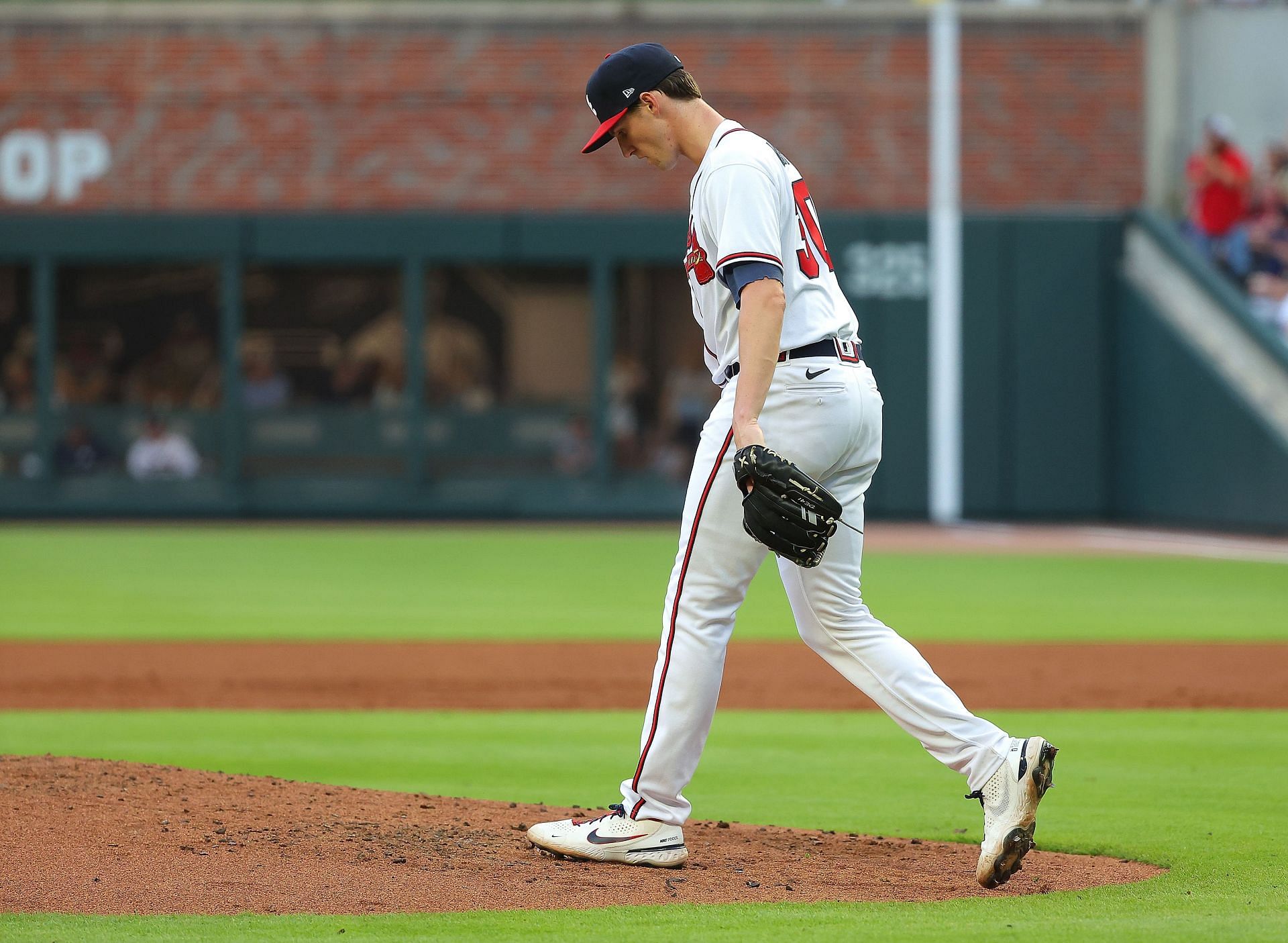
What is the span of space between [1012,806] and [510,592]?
28.0 ft

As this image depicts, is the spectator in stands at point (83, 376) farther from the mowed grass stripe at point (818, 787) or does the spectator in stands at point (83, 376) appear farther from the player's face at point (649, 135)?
the player's face at point (649, 135)

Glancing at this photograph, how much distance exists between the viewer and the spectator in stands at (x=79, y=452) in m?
19.7

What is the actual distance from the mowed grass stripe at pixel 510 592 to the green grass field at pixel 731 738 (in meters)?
0.05

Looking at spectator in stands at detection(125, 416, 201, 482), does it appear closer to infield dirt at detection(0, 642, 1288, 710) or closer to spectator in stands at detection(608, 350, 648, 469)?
spectator in stands at detection(608, 350, 648, 469)

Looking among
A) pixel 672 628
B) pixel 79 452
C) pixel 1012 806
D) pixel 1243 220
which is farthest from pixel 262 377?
pixel 1012 806

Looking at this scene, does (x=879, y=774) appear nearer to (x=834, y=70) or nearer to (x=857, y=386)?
(x=857, y=386)

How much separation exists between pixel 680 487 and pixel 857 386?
610 inches

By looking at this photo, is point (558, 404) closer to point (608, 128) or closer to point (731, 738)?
point (731, 738)

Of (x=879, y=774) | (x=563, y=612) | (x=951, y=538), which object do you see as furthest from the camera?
(x=951, y=538)

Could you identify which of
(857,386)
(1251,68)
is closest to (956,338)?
(1251,68)

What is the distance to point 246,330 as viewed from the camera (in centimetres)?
1994

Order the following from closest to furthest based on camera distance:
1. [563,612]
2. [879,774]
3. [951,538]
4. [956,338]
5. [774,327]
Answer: [774,327] → [879,774] → [563,612] → [951,538] → [956,338]

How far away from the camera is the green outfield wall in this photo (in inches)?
770

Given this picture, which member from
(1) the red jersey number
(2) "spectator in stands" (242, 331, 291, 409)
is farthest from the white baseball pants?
(2) "spectator in stands" (242, 331, 291, 409)
